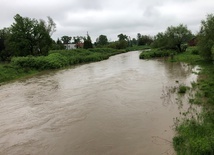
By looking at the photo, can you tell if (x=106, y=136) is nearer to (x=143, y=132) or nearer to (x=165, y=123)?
(x=143, y=132)

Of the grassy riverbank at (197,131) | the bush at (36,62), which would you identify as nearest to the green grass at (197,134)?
the grassy riverbank at (197,131)

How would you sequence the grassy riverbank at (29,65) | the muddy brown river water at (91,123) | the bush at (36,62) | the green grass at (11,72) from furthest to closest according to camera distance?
the bush at (36,62) → the grassy riverbank at (29,65) → the green grass at (11,72) → the muddy brown river water at (91,123)

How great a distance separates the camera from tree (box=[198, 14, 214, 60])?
2541cm

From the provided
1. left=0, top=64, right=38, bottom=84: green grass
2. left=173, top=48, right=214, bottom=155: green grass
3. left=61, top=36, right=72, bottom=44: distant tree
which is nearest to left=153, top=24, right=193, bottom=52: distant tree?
left=0, top=64, right=38, bottom=84: green grass

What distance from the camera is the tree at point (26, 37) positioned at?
3953 cm

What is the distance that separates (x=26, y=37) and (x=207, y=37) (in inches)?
1190

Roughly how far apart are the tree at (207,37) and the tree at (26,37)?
27748 millimetres

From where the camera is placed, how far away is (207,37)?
26.0m

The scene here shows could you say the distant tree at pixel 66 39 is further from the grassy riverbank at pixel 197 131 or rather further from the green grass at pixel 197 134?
the green grass at pixel 197 134

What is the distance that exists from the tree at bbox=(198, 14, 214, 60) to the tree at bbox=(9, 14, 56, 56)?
27748 millimetres

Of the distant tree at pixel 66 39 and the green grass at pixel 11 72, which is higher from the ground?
the distant tree at pixel 66 39

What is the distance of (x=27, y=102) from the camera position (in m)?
15.2

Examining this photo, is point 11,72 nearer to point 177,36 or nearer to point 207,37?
point 207,37

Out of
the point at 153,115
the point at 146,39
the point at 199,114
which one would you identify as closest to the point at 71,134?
the point at 153,115
